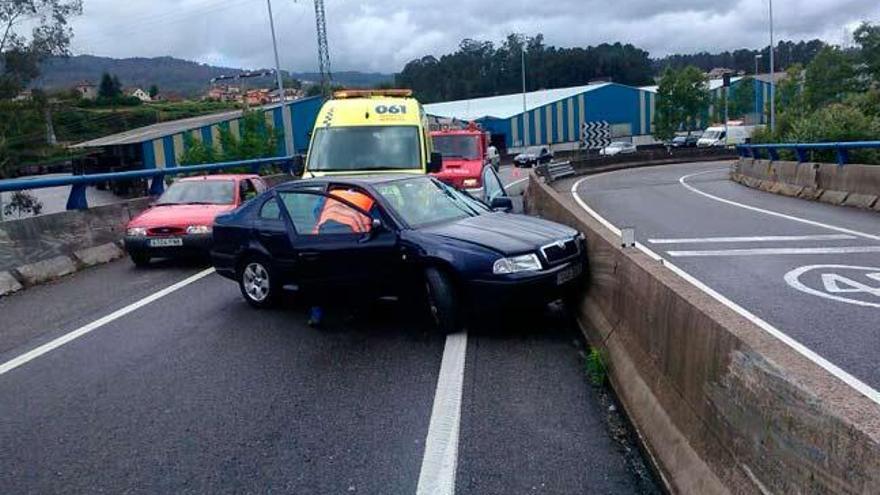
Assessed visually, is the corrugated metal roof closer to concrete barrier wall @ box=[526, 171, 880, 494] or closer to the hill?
the hill

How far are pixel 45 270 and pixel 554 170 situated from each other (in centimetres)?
2643

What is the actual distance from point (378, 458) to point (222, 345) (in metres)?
3.42

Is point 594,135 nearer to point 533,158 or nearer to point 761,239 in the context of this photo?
point 533,158

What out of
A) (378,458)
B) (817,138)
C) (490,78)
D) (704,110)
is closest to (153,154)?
(817,138)

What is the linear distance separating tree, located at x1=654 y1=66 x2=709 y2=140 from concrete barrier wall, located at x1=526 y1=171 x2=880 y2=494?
268ft

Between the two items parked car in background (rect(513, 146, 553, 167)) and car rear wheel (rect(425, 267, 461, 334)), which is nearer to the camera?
car rear wheel (rect(425, 267, 461, 334))

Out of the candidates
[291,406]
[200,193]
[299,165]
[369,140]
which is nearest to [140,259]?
[200,193]

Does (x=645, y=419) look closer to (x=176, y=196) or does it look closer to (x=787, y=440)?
(x=787, y=440)

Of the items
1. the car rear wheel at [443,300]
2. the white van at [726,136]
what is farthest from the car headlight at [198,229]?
the white van at [726,136]

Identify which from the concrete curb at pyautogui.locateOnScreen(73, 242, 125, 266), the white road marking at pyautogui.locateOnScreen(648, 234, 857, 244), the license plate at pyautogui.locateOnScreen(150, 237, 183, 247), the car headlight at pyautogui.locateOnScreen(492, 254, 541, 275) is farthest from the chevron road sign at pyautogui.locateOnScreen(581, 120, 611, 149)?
the car headlight at pyautogui.locateOnScreen(492, 254, 541, 275)

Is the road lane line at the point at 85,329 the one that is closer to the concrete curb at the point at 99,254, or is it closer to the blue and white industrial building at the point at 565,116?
the concrete curb at the point at 99,254

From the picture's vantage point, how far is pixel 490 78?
524 feet

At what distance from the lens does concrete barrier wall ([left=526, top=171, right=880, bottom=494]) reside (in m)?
2.71

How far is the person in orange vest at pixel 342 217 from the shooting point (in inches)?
331
